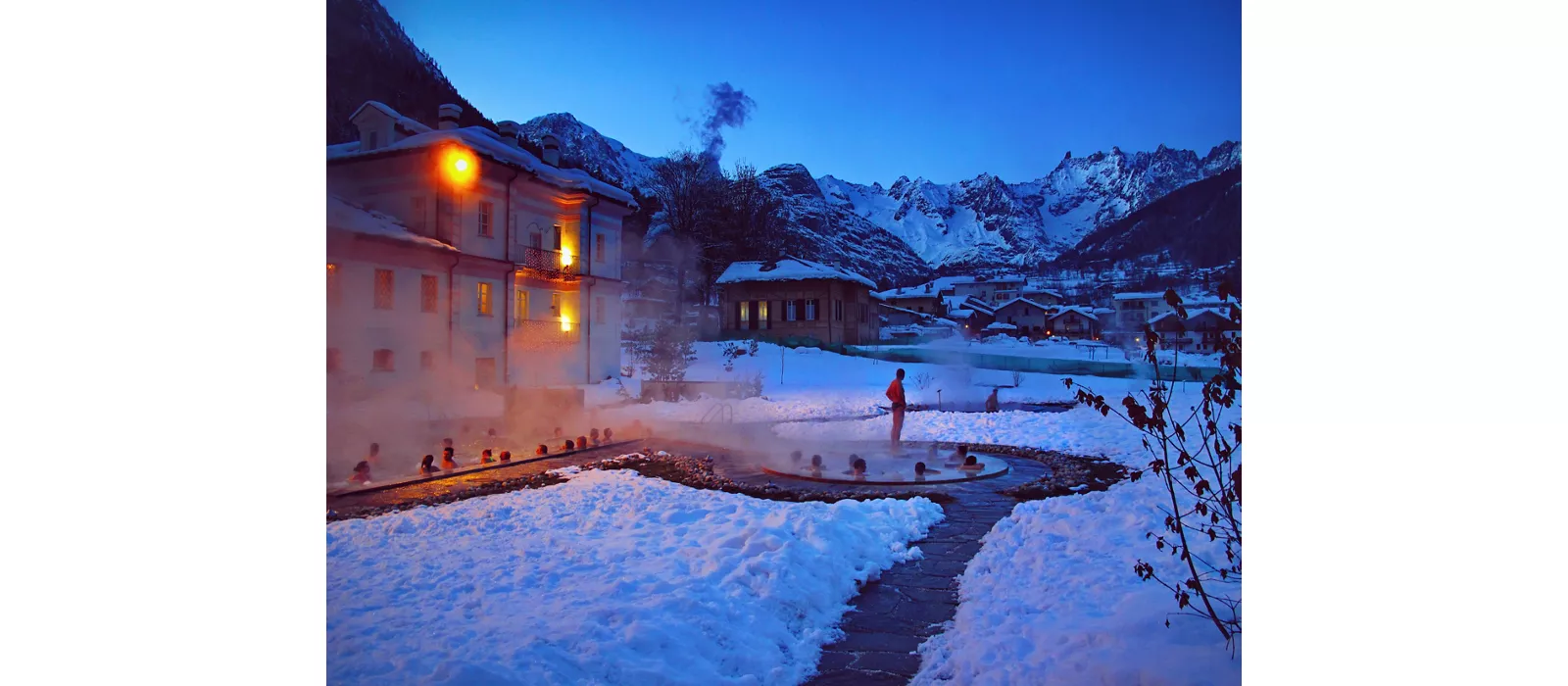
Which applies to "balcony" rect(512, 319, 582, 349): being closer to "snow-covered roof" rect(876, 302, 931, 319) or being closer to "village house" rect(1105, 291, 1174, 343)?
"village house" rect(1105, 291, 1174, 343)

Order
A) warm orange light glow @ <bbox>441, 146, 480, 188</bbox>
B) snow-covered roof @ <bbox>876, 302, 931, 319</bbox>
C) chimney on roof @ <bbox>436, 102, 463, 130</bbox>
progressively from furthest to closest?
snow-covered roof @ <bbox>876, 302, 931, 319</bbox>, chimney on roof @ <bbox>436, 102, 463, 130</bbox>, warm orange light glow @ <bbox>441, 146, 480, 188</bbox>

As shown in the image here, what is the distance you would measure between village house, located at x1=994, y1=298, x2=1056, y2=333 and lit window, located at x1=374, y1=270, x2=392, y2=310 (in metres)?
3.32

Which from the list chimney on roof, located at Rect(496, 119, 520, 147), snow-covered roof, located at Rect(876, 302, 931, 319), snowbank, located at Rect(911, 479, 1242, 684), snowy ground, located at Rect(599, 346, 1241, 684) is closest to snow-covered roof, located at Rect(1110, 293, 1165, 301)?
snowy ground, located at Rect(599, 346, 1241, 684)

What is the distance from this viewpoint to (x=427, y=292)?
9.18 feet

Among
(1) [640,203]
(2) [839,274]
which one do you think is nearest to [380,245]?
(1) [640,203]

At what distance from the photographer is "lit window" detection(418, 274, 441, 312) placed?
277 centimetres

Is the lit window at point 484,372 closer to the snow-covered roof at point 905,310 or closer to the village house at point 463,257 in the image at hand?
the village house at point 463,257

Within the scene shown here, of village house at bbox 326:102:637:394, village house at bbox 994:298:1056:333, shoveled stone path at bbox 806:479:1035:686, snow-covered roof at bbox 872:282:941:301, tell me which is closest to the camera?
shoveled stone path at bbox 806:479:1035:686

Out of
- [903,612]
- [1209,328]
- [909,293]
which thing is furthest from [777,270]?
[1209,328]

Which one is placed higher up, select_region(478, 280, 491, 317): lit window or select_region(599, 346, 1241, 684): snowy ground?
select_region(478, 280, 491, 317): lit window

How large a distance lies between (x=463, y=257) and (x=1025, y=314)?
11.3 feet

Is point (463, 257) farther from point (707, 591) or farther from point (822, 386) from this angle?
point (822, 386)

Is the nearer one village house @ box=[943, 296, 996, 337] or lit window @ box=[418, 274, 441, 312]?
lit window @ box=[418, 274, 441, 312]
